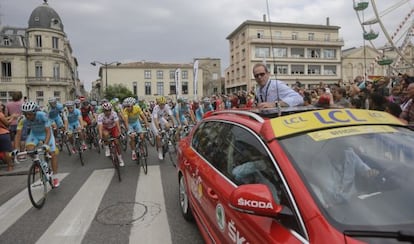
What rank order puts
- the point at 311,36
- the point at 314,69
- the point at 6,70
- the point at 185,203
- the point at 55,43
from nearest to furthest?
the point at 185,203 < the point at 6,70 < the point at 55,43 < the point at 314,69 < the point at 311,36

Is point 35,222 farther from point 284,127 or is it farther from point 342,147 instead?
point 342,147

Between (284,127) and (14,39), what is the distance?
70867 mm

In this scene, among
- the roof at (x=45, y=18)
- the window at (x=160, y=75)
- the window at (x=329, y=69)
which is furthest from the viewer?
the window at (x=160, y=75)

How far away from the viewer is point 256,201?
191cm

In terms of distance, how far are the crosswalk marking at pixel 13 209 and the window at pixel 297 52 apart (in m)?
65.3

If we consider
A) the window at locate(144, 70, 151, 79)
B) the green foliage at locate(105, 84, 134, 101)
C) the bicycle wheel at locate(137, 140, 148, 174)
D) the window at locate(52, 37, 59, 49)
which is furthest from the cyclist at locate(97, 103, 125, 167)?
the window at locate(144, 70, 151, 79)

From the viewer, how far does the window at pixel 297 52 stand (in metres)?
65.8

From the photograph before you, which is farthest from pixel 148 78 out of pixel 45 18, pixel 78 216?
pixel 78 216

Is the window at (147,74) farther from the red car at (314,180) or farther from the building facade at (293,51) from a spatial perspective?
the red car at (314,180)

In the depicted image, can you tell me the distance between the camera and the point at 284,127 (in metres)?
2.39

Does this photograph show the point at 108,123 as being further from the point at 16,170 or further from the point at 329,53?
the point at 329,53

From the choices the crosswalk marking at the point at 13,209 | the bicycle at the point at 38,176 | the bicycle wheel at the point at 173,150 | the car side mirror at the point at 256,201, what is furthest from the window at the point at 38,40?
the car side mirror at the point at 256,201

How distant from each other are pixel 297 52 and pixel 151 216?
67.0 meters

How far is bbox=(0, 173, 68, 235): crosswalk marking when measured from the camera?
185 inches
